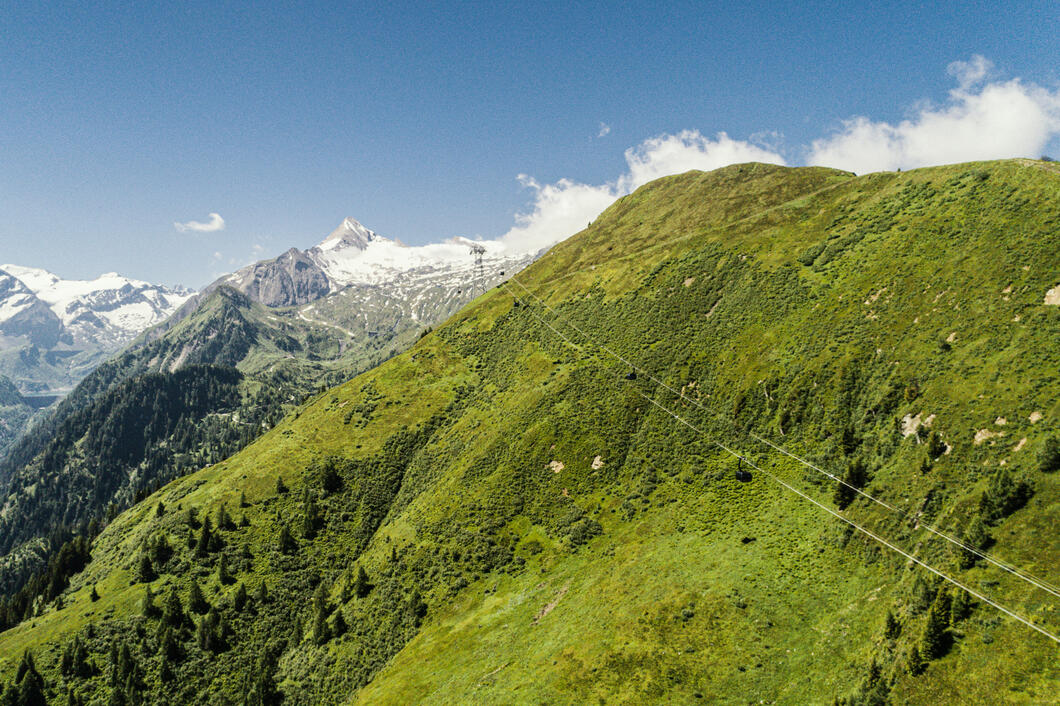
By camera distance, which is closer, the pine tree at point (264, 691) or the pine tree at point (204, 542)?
the pine tree at point (264, 691)

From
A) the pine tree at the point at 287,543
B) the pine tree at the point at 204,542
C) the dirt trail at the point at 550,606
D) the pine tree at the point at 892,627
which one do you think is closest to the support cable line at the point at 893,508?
the pine tree at the point at 892,627

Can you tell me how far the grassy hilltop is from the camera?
132 ft

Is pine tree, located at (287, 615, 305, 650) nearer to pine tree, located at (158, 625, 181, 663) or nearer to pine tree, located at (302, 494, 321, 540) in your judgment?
pine tree, located at (158, 625, 181, 663)

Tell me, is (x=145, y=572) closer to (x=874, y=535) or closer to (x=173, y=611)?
(x=173, y=611)

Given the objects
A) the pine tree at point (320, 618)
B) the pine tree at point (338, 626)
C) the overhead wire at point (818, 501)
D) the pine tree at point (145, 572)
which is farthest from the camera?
the pine tree at point (145, 572)

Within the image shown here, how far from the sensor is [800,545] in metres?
51.6

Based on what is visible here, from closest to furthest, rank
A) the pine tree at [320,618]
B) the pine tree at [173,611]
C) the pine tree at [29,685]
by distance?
1. the pine tree at [29,685]
2. the pine tree at [320,618]
3. the pine tree at [173,611]

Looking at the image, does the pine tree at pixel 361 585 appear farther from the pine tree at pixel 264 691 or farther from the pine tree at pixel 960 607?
the pine tree at pixel 960 607

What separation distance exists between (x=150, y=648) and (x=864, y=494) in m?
106

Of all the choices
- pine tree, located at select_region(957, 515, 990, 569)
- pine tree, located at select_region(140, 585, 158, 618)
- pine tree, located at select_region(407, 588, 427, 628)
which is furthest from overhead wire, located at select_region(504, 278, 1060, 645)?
pine tree, located at select_region(140, 585, 158, 618)

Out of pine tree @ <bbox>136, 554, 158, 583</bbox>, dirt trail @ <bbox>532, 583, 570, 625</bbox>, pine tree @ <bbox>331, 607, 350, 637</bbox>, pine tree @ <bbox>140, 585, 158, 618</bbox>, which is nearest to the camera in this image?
dirt trail @ <bbox>532, 583, 570, 625</bbox>

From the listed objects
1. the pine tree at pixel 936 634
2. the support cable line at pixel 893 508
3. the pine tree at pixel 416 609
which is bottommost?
the pine tree at pixel 416 609

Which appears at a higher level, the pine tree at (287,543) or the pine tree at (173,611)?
the pine tree at (287,543)

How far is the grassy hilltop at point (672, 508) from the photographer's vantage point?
40156mm
